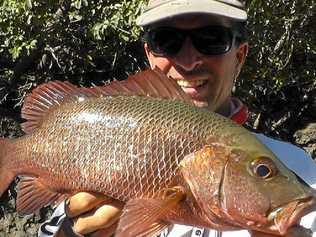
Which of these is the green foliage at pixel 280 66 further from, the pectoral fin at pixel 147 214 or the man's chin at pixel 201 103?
the pectoral fin at pixel 147 214

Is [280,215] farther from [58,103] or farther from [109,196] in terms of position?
[58,103]

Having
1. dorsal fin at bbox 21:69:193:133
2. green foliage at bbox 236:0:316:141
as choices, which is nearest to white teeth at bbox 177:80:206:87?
dorsal fin at bbox 21:69:193:133

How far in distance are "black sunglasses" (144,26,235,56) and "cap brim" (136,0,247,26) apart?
1.8 inches

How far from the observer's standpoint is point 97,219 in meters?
2.14

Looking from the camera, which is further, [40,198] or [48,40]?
[48,40]

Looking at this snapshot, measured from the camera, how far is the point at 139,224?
1930 millimetres

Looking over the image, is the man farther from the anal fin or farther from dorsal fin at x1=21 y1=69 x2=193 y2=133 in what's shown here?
dorsal fin at x1=21 y1=69 x2=193 y2=133

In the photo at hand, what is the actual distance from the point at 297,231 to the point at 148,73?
23.1 inches

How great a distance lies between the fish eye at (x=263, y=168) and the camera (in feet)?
6.19

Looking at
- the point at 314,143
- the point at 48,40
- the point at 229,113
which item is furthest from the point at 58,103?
the point at 314,143

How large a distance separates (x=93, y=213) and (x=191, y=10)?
0.70m

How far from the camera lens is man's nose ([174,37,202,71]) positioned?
2412mm

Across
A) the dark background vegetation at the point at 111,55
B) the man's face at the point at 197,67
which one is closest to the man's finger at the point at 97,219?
the man's face at the point at 197,67

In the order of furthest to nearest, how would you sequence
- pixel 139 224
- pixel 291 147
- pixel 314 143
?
pixel 314 143 < pixel 291 147 < pixel 139 224
